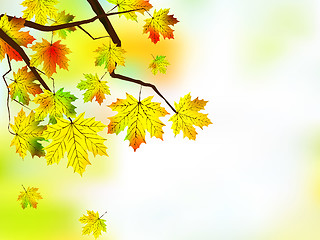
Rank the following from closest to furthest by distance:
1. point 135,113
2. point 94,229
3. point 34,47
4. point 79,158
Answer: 1. point 79,158
2. point 135,113
3. point 34,47
4. point 94,229

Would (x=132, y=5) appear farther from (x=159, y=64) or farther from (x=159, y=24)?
(x=159, y=64)

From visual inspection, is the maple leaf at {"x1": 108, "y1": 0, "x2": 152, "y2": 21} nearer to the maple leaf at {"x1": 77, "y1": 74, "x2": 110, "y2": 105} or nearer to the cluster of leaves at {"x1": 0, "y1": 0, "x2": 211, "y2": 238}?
the cluster of leaves at {"x1": 0, "y1": 0, "x2": 211, "y2": 238}

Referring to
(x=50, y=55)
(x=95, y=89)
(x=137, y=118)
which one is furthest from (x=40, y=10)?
(x=137, y=118)

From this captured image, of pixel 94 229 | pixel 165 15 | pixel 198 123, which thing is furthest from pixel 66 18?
pixel 94 229

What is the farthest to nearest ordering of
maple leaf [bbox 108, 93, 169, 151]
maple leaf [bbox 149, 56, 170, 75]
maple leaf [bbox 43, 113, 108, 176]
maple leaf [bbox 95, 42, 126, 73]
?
maple leaf [bbox 149, 56, 170, 75] < maple leaf [bbox 95, 42, 126, 73] < maple leaf [bbox 108, 93, 169, 151] < maple leaf [bbox 43, 113, 108, 176]

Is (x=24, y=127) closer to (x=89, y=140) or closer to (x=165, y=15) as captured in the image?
(x=89, y=140)

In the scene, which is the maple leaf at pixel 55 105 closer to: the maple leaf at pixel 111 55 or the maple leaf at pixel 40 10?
the maple leaf at pixel 111 55

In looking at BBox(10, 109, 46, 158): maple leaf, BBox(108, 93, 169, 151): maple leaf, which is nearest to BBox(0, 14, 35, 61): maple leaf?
BBox(10, 109, 46, 158): maple leaf
